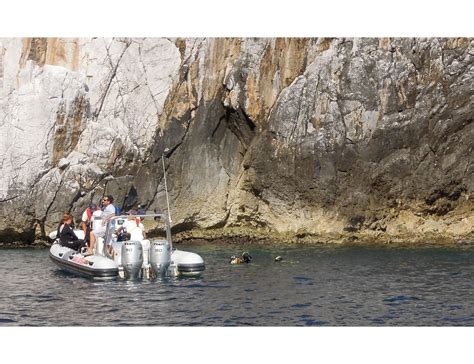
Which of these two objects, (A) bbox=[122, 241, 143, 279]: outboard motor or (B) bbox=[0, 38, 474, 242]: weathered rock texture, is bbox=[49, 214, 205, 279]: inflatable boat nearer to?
(A) bbox=[122, 241, 143, 279]: outboard motor

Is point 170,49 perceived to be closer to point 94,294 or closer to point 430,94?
point 430,94

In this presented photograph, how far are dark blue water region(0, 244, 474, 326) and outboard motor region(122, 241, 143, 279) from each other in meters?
0.46

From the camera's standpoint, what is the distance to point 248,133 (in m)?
46.9

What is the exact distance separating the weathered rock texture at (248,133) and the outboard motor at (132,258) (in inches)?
691

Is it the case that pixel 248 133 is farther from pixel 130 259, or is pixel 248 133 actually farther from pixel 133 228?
pixel 130 259

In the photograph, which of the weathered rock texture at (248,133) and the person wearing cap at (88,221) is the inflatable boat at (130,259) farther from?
the weathered rock texture at (248,133)

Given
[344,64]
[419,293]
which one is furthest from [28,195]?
[419,293]

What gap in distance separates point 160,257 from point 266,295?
380cm

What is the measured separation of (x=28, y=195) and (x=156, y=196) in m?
6.07

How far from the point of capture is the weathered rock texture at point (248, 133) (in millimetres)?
43812

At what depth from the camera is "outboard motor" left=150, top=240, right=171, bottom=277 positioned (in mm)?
27891

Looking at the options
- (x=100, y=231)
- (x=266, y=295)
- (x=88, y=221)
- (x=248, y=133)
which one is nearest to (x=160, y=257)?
(x=100, y=231)

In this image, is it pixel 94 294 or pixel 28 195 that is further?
pixel 28 195

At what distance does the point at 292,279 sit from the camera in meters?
29.2
